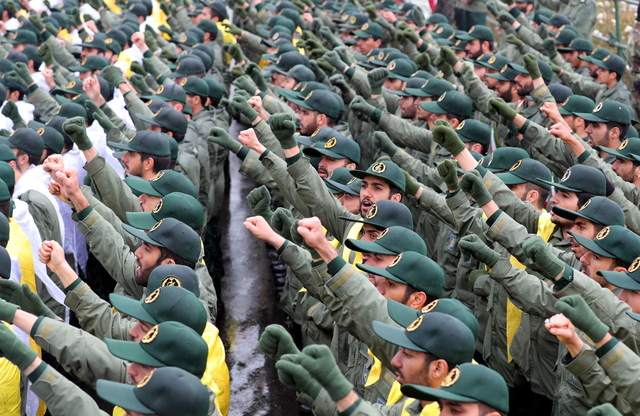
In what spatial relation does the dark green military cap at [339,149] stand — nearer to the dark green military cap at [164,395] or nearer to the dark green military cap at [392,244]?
the dark green military cap at [392,244]

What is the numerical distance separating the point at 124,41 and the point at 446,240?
6.77 meters

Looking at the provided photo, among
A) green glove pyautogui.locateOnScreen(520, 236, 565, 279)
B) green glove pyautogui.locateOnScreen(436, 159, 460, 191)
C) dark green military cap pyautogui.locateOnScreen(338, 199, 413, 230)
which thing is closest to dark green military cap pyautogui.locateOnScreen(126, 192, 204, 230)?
dark green military cap pyautogui.locateOnScreen(338, 199, 413, 230)

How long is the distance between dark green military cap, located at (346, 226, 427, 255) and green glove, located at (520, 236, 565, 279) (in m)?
0.70

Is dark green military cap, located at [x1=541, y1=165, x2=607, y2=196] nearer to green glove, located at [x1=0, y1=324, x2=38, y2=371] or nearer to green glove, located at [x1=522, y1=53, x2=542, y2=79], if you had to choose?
green glove, located at [x1=522, y1=53, x2=542, y2=79]

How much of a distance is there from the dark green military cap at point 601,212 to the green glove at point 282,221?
1721mm

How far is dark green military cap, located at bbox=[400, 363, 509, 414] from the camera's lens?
11.3 ft

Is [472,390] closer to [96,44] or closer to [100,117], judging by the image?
[100,117]

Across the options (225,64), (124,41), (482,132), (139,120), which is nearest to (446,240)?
(482,132)

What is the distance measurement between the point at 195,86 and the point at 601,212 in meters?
5.19

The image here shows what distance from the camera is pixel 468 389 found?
3467 millimetres

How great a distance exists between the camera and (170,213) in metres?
5.64

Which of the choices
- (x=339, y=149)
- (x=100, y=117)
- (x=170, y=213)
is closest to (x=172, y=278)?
(x=170, y=213)

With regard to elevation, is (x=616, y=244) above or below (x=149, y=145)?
above

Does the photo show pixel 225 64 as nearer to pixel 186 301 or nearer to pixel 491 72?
pixel 491 72
